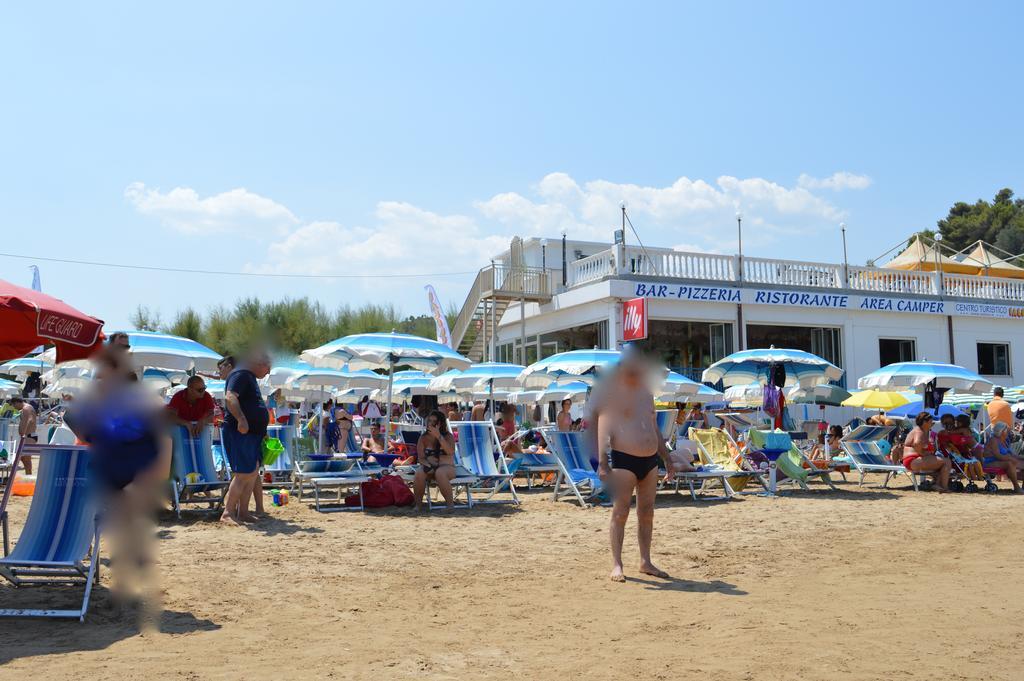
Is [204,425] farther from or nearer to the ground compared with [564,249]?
nearer to the ground

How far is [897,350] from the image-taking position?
27.2m

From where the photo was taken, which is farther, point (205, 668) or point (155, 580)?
point (155, 580)

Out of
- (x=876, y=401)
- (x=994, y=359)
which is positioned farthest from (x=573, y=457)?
(x=994, y=359)

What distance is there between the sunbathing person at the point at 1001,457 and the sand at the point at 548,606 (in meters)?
4.33

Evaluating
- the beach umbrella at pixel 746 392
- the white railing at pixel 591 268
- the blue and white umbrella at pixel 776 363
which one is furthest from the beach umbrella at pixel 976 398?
the white railing at pixel 591 268

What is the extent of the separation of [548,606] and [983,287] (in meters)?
27.5

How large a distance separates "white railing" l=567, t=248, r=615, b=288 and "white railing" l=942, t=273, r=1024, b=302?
435 inches

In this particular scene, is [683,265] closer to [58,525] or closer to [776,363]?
[776,363]

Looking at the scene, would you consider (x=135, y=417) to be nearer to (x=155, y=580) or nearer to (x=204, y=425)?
(x=155, y=580)

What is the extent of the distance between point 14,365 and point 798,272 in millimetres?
20445

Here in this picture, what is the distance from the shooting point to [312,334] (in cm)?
4234

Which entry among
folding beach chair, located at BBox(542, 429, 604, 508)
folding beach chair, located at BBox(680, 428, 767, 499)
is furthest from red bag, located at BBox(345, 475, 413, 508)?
folding beach chair, located at BBox(680, 428, 767, 499)

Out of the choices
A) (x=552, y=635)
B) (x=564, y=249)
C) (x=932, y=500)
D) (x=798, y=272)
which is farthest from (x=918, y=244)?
(x=552, y=635)

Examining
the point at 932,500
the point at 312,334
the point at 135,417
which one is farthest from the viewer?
the point at 312,334
